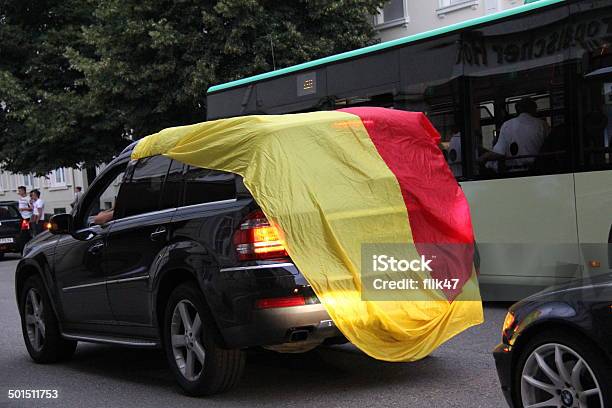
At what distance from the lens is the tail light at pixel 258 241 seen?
17.8 ft

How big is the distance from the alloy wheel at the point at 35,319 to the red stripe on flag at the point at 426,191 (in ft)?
11.8

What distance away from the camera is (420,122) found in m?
6.43

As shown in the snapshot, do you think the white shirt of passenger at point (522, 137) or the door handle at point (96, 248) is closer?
the door handle at point (96, 248)

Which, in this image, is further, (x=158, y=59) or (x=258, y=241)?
(x=158, y=59)

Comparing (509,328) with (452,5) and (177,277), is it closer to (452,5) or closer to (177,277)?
(177,277)

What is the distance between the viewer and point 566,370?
4.22m

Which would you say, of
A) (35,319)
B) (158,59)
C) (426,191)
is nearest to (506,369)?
(426,191)

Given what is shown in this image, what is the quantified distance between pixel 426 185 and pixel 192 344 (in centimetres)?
197

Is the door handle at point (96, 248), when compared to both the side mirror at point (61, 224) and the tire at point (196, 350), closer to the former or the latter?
the side mirror at point (61, 224)

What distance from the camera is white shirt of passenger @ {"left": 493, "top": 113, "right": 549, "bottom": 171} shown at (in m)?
8.98

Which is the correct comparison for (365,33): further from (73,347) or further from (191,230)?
(191,230)

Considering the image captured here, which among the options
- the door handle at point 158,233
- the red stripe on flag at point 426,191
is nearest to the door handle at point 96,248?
the door handle at point 158,233

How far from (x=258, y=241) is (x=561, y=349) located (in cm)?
200

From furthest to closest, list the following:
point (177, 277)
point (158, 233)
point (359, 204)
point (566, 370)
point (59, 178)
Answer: point (59, 178) → point (158, 233) → point (177, 277) → point (359, 204) → point (566, 370)
